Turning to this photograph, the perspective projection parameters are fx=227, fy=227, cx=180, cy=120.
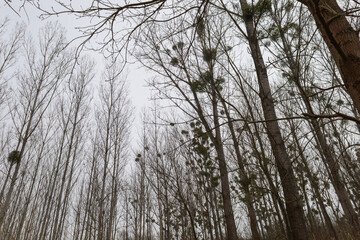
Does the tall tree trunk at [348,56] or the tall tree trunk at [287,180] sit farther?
the tall tree trunk at [287,180]

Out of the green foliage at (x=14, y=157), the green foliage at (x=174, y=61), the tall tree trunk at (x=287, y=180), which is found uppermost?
the green foliage at (x=174, y=61)

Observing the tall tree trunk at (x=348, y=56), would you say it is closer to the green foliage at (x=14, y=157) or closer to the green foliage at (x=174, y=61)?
the green foliage at (x=174, y=61)

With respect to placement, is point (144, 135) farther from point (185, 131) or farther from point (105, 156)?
point (185, 131)

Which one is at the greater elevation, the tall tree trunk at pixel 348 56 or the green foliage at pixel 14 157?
the green foliage at pixel 14 157

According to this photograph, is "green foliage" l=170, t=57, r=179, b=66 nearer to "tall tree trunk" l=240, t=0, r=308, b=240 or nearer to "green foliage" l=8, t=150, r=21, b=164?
"tall tree trunk" l=240, t=0, r=308, b=240

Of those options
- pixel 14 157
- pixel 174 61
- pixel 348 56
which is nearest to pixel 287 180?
pixel 348 56

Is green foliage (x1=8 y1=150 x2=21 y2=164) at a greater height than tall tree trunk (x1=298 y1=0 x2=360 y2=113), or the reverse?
green foliage (x1=8 y1=150 x2=21 y2=164)

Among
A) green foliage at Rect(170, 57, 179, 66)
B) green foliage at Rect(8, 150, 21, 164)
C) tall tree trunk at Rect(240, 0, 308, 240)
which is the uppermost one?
green foliage at Rect(170, 57, 179, 66)

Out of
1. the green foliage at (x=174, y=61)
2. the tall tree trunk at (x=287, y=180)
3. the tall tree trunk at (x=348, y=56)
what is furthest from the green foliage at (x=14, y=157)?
the tall tree trunk at (x=348, y=56)

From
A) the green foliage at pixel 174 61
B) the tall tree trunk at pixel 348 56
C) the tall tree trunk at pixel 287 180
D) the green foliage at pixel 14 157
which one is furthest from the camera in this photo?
the green foliage at pixel 14 157

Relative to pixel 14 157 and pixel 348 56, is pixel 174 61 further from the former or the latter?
pixel 14 157

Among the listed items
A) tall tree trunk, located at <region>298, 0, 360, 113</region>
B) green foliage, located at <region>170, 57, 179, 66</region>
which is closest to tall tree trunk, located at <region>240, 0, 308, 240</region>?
tall tree trunk, located at <region>298, 0, 360, 113</region>

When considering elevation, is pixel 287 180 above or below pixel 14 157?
below

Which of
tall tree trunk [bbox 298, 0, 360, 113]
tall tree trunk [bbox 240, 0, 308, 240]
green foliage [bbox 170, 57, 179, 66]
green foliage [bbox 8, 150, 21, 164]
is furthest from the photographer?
green foliage [bbox 8, 150, 21, 164]
